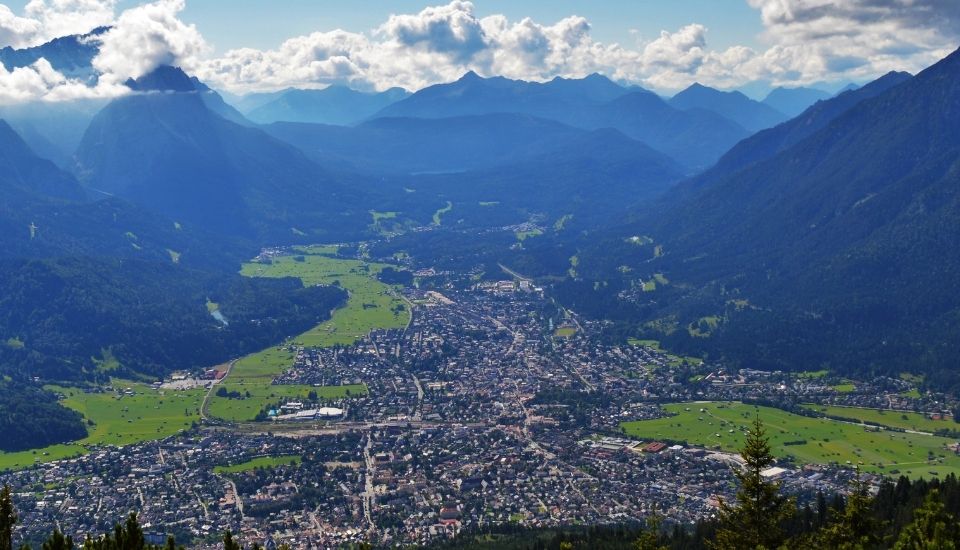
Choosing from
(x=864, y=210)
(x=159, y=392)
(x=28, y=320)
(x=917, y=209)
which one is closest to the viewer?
(x=159, y=392)

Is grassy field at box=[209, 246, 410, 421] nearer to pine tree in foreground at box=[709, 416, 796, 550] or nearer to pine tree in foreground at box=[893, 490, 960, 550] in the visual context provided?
pine tree in foreground at box=[709, 416, 796, 550]

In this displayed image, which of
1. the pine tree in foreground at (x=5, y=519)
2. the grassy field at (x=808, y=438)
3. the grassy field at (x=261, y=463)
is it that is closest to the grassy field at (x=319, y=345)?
the grassy field at (x=261, y=463)

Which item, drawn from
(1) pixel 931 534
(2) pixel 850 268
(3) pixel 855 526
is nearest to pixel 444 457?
(3) pixel 855 526

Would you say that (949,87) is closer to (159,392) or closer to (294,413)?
(294,413)

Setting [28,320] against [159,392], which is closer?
[159,392]

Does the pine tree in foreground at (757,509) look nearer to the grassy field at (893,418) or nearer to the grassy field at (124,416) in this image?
the grassy field at (893,418)

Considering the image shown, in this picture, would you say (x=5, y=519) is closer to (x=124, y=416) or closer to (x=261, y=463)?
(x=261, y=463)

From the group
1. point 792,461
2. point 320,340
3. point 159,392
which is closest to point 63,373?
point 159,392
